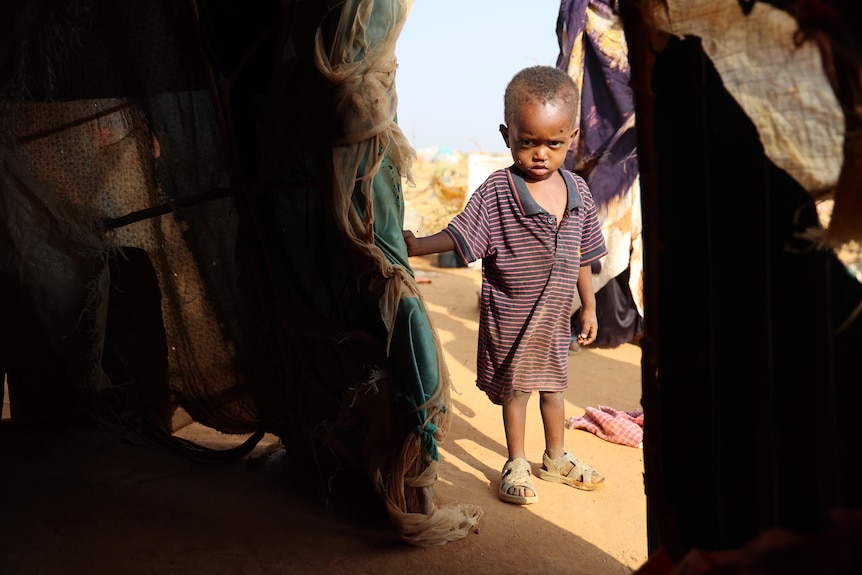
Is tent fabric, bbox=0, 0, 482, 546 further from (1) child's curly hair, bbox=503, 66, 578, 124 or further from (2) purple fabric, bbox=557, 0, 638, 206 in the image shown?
(2) purple fabric, bbox=557, 0, 638, 206

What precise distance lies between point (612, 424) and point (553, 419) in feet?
2.58

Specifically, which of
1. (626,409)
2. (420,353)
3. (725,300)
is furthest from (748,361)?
(626,409)

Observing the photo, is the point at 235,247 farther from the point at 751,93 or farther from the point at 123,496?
the point at 751,93

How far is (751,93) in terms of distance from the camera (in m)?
1.24

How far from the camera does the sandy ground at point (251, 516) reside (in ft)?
8.10

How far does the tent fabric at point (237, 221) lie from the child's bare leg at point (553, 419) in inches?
23.6

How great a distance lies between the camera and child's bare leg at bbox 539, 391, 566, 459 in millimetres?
3312

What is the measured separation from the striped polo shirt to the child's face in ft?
0.26

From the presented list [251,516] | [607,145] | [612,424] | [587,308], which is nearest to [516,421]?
[587,308]

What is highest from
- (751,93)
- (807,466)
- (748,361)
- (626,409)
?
(751,93)

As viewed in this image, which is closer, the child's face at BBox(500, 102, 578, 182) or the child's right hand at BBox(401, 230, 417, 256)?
the child's right hand at BBox(401, 230, 417, 256)

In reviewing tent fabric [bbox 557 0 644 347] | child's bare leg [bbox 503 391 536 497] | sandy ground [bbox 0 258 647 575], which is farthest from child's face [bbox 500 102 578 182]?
tent fabric [bbox 557 0 644 347]

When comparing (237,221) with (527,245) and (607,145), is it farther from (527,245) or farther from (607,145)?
(607,145)

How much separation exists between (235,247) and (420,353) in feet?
3.00
